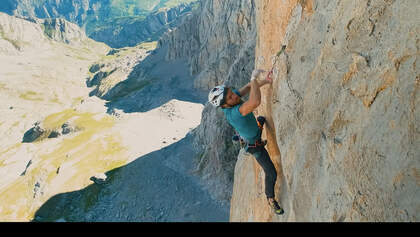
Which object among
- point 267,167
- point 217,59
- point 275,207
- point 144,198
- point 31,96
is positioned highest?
point 267,167

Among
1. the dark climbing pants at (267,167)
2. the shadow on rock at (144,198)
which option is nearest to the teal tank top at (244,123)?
the dark climbing pants at (267,167)

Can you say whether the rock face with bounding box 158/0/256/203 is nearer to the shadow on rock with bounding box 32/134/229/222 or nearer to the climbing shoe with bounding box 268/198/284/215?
the shadow on rock with bounding box 32/134/229/222

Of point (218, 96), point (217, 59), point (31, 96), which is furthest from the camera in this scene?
point (31, 96)

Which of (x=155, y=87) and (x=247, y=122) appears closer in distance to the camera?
(x=247, y=122)

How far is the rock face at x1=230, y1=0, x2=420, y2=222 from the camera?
5000 millimetres

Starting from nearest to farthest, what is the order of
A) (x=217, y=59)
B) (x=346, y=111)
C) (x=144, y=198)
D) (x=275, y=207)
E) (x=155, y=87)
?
(x=346, y=111) → (x=275, y=207) → (x=144, y=198) → (x=217, y=59) → (x=155, y=87)

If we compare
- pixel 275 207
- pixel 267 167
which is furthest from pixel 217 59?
pixel 275 207

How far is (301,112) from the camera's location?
864 centimetres

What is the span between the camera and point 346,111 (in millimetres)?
6594

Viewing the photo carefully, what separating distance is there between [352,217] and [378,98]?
8.75 feet

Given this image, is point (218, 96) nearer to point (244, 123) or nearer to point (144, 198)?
point (244, 123)

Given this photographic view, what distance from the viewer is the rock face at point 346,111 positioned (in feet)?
16.4

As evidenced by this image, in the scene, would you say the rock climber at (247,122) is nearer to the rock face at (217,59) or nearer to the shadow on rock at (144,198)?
the shadow on rock at (144,198)
